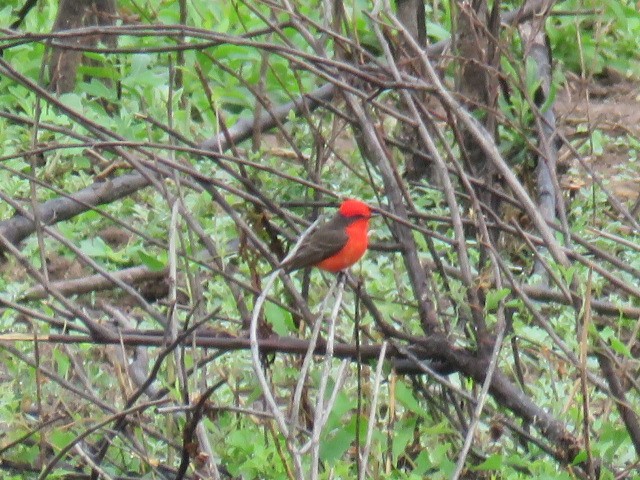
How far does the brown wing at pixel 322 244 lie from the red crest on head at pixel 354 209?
28 millimetres

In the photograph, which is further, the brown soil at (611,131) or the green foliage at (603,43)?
the green foliage at (603,43)

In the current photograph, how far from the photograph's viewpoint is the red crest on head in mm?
3705

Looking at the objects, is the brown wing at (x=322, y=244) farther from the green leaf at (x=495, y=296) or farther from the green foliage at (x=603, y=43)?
the green foliage at (x=603, y=43)

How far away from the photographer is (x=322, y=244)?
3639 millimetres

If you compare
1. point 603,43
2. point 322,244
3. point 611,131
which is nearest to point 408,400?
point 322,244

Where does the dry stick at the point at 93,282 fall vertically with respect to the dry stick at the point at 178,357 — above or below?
below

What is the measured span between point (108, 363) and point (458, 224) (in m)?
2.01

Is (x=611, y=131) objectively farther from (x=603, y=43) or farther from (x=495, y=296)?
(x=495, y=296)

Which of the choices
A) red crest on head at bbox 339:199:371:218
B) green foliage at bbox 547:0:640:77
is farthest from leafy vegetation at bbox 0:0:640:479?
green foliage at bbox 547:0:640:77

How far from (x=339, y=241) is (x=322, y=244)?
0.17ft

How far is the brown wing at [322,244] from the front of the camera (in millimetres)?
3537

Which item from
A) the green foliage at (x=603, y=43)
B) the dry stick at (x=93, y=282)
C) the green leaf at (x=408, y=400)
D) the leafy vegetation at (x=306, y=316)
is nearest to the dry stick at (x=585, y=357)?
the leafy vegetation at (x=306, y=316)

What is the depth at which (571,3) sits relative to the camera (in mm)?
6922

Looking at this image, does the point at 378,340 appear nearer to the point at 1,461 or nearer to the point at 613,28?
the point at 1,461
